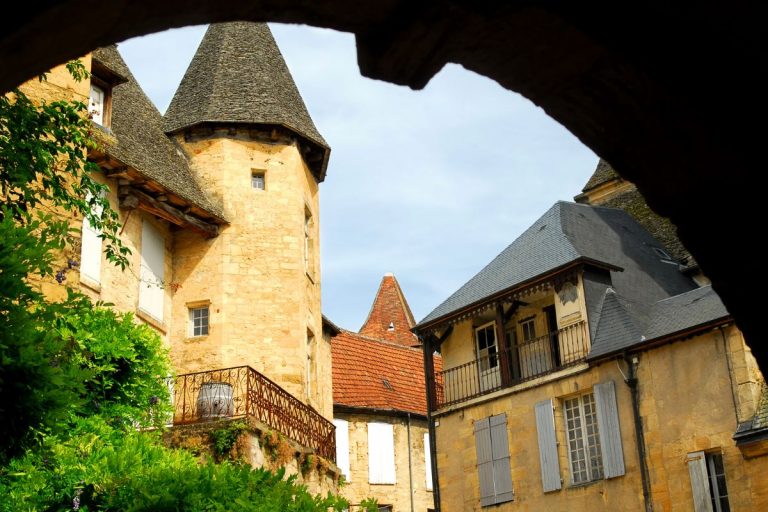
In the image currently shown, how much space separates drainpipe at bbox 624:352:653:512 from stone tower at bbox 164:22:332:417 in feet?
19.2

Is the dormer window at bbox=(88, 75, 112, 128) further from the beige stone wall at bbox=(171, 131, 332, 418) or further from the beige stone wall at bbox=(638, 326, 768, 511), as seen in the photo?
the beige stone wall at bbox=(638, 326, 768, 511)

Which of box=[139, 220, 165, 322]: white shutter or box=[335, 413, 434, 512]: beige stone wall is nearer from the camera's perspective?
box=[139, 220, 165, 322]: white shutter

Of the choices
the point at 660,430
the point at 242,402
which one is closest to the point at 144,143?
the point at 242,402

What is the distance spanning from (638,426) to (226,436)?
7.09 m

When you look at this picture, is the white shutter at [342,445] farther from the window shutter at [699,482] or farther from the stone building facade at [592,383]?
the window shutter at [699,482]

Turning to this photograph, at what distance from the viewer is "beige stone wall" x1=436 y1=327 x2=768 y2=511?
55.6 ft

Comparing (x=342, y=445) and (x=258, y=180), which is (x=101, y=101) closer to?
(x=258, y=180)

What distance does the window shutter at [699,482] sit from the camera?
16812 millimetres

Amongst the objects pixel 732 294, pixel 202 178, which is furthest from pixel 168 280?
pixel 732 294

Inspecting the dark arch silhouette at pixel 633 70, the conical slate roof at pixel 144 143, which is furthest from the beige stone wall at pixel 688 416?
the dark arch silhouette at pixel 633 70

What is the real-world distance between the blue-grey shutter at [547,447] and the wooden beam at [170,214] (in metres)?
6.95

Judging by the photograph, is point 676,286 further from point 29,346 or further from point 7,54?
point 7,54

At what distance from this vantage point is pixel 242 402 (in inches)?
685

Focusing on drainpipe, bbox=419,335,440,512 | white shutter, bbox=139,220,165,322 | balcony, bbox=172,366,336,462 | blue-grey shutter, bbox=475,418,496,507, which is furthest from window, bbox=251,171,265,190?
blue-grey shutter, bbox=475,418,496,507
